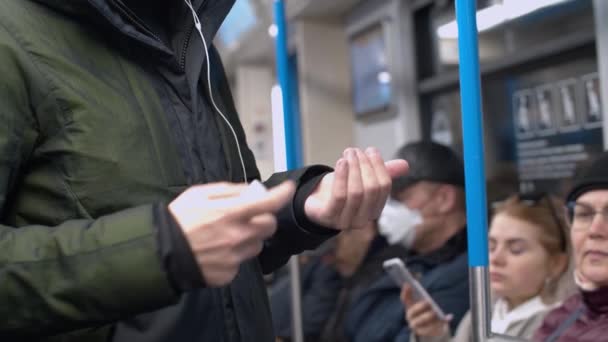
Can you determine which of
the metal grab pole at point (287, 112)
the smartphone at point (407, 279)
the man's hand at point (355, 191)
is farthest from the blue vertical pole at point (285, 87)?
the man's hand at point (355, 191)

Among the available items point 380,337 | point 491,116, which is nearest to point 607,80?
point 491,116

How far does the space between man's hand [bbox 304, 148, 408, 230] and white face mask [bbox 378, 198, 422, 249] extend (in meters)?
2.02

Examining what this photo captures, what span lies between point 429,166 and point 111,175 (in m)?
2.27

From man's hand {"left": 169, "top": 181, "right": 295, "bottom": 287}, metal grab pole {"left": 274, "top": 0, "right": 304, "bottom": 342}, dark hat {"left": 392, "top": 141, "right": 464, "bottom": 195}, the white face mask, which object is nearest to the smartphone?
metal grab pole {"left": 274, "top": 0, "right": 304, "bottom": 342}

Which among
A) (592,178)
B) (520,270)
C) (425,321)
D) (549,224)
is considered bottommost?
(425,321)

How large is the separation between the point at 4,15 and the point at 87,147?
0.19 meters

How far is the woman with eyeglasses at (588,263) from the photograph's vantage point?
6.02 feet

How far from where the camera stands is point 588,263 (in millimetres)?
1877

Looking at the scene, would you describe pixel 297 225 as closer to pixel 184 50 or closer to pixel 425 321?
pixel 184 50

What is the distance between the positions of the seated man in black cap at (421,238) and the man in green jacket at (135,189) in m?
1.57

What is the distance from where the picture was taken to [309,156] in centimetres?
482

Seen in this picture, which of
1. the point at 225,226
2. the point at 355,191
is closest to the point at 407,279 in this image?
the point at 355,191

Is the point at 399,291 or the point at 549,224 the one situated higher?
the point at 549,224

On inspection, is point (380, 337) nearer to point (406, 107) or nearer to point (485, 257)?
point (485, 257)
